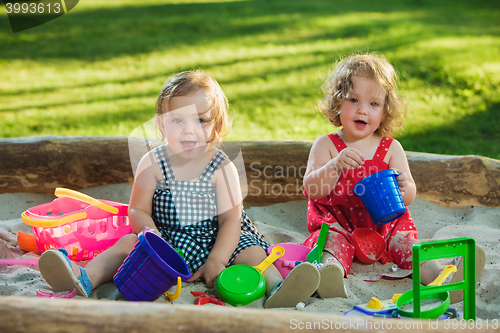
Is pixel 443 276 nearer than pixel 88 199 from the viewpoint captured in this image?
Yes

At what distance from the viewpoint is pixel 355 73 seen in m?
2.37

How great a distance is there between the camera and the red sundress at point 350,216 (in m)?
2.28

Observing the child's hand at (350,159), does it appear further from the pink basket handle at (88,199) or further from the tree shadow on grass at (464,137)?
the tree shadow on grass at (464,137)

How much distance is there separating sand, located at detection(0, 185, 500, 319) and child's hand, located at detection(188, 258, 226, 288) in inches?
1.5

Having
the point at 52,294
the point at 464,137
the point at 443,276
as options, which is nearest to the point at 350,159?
the point at 443,276

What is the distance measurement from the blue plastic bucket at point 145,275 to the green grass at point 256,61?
3.96 ft

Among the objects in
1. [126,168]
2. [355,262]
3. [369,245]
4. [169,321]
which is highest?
[126,168]

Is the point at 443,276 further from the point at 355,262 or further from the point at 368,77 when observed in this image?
the point at 368,77

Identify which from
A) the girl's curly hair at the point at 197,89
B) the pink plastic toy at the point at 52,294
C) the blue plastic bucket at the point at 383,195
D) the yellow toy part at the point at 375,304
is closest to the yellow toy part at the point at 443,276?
the yellow toy part at the point at 375,304

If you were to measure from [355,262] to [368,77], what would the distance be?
0.96m

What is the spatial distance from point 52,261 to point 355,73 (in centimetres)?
169

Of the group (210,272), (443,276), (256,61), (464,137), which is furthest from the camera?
(256,61)

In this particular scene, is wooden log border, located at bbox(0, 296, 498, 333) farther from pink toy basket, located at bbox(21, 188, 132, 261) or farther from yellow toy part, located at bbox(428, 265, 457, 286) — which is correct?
pink toy basket, located at bbox(21, 188, 132, 261)

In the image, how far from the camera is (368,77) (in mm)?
2350
